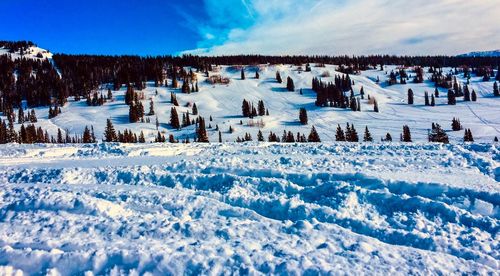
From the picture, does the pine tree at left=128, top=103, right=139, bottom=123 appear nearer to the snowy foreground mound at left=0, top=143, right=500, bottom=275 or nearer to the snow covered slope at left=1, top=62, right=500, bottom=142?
the snow covered slope at left=1, top=62, right=500, bottom=142

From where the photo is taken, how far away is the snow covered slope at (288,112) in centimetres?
11300

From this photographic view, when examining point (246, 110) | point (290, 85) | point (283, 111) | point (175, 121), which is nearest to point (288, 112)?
point (283, 111)

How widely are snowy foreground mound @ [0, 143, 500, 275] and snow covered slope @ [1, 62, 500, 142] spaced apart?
89.0 m

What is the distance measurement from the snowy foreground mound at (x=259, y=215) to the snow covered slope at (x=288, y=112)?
292ft

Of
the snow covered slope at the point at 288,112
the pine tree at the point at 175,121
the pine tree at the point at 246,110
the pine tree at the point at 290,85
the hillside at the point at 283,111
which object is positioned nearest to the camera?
the hillside at the point at 283,111

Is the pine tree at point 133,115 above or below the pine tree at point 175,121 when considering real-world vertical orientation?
above

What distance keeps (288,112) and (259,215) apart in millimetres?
131775

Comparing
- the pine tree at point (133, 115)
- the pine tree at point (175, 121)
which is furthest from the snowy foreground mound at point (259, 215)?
the pine tree at point (133, 115)

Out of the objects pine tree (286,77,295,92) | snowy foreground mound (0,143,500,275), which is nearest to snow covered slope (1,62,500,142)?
pine tree (286,77,295,92)

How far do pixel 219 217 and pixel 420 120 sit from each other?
124909 mm

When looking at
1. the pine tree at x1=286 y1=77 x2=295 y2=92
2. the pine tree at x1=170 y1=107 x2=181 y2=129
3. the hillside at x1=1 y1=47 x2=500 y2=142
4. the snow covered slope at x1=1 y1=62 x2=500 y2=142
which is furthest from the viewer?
the pine tree at x1=286 y1=77 x2=295 y2=92

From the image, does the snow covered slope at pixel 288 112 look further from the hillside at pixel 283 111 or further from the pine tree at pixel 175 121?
the pine tree at pixel 175 121

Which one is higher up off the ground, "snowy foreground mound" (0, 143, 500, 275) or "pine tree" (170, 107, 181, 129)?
"snowy foreground mound" (0, 143, 500, 275)

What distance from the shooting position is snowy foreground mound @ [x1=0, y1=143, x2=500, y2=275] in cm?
844
